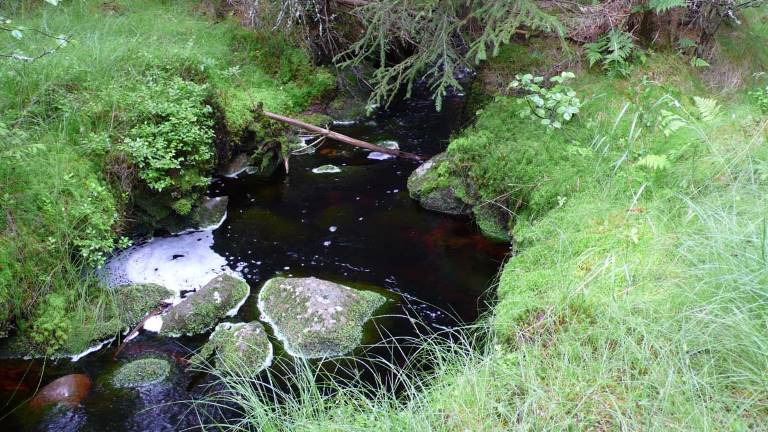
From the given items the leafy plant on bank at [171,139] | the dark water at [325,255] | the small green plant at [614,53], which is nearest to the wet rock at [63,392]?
the dark water at [325,255]

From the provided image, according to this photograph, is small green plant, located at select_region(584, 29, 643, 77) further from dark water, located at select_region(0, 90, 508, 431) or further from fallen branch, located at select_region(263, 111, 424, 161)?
fallen branch, located at select_region(263, 111, 424, 161)

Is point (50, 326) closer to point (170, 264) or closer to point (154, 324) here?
point (154, 324)

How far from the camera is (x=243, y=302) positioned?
508 cm

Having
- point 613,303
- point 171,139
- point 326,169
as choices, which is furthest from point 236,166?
point 613,303

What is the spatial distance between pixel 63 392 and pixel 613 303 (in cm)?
383

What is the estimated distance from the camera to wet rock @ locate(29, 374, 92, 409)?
403 centimetres

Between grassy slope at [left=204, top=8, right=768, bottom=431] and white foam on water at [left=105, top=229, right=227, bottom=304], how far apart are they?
172 centimetres

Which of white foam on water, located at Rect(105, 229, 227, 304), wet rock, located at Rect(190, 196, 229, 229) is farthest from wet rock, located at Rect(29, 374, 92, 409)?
wet rock, located at Rect(190, 196, 229, 229)

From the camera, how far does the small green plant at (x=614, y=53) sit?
20.6 ft

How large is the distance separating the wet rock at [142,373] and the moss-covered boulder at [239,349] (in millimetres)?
237

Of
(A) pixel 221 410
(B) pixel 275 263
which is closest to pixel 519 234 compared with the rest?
(B) pixel 275 263

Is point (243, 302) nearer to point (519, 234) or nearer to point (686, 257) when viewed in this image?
point (519, 234)

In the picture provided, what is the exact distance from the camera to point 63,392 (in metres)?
4.09

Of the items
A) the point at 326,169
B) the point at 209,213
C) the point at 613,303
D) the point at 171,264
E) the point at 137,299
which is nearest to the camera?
the point at 613,303
